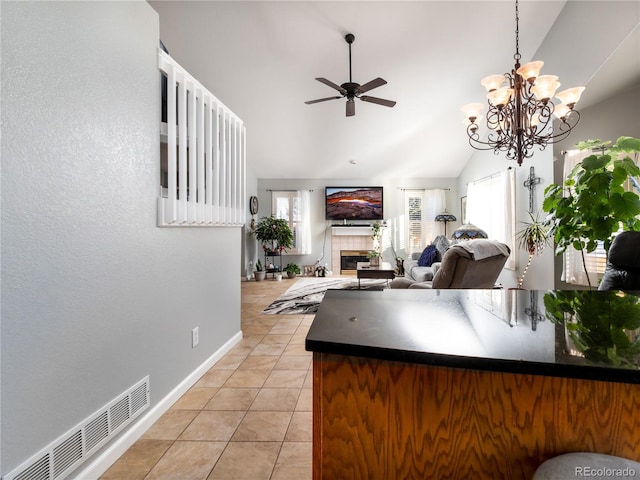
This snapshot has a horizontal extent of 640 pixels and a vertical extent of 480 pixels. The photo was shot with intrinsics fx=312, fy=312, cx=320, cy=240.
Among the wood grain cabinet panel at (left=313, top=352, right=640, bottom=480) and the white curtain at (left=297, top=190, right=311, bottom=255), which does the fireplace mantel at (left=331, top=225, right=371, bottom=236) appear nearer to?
the white curtain at (left=297, top=190, right=311, bottom=255)

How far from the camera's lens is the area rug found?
4359 mm

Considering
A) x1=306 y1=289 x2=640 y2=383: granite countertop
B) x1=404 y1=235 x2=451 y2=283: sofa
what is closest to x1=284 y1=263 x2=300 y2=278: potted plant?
x1=404 y1=235 x2=451 y2=283: sofa

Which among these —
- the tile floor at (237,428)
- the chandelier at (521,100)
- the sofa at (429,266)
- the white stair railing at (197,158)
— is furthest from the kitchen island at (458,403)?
the sofa at (429,266)

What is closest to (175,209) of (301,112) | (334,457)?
(334,457)

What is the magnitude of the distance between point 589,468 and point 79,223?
172 centimetres

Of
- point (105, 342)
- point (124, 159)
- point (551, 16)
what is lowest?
point (105, 342)

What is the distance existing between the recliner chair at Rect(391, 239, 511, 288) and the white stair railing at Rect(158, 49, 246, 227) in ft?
6.32

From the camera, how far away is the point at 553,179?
4.12 meters

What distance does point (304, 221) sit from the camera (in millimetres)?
7836

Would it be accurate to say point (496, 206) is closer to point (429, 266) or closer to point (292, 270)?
point (429, 266)

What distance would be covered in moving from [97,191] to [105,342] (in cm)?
70

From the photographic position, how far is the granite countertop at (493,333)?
0.54 meters

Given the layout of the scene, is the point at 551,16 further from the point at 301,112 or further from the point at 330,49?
the point at 301,112

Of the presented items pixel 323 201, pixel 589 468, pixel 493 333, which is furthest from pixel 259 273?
pixel 589 468
